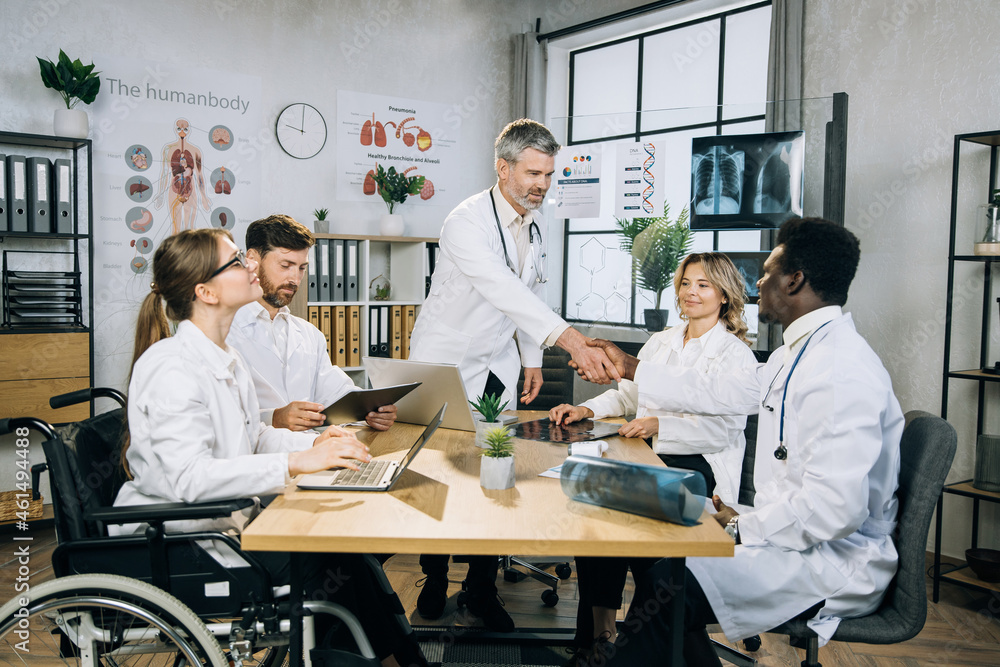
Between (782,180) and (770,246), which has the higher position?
(782,180)

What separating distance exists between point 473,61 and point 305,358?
3474mm

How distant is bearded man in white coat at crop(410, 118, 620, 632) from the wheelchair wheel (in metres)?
1.30

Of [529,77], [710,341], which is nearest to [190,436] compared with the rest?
[710,341]

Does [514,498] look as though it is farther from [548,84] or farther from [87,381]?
[548,84]

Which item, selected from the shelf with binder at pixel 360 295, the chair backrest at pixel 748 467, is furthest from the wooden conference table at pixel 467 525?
the shelf with binder at pixel 360 295

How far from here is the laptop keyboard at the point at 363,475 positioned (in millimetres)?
1589

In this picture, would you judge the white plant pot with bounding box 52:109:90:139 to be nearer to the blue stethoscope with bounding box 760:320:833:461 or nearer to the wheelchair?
the wheelchair

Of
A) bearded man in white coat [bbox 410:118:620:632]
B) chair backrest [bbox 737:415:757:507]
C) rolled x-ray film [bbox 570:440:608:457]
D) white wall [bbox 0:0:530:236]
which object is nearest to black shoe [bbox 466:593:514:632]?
bearded man in white coat [bbox 410:118:620:632]

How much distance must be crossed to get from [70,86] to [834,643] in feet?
13.9

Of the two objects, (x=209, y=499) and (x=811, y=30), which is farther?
(x=811, y=30)

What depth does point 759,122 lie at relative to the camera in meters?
3.93

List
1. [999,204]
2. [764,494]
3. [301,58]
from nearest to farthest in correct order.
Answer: [764,494] → [999,204] → [301,58]

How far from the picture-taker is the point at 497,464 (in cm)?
157

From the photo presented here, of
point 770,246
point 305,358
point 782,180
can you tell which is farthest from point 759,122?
point 305,358
